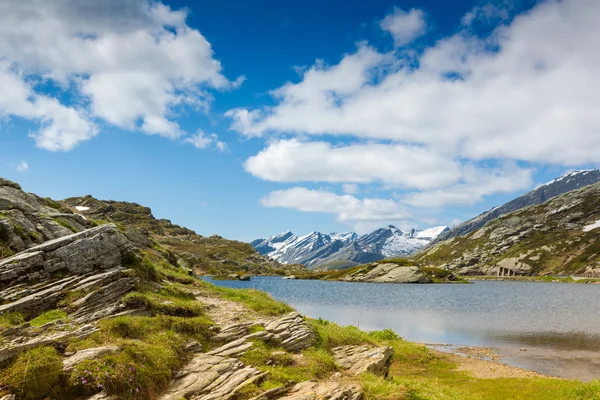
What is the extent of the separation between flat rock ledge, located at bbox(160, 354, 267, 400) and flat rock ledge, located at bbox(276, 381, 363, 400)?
6.23 feet

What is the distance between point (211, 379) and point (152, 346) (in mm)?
3360

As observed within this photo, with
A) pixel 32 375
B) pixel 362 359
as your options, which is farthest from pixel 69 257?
pixel 362 359

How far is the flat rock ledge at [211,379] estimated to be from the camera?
50.9 feet

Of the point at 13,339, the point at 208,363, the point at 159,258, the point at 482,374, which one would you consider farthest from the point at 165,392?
the point at 159,258

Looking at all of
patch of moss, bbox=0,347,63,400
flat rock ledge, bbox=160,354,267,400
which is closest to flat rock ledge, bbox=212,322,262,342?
flat rock ledge, bbox=160,354,267,400

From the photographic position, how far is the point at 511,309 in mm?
84062

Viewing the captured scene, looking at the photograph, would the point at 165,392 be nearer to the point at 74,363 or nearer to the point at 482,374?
the point at 74,363

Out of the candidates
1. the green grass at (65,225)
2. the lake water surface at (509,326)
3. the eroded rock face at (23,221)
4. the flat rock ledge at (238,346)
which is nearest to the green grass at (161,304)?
the flat rock ledge at (238,346)

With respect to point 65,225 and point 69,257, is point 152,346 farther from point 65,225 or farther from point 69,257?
point 65,225

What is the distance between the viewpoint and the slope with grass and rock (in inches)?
574

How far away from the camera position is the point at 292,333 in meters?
24.9

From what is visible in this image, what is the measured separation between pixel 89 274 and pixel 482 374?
34783 millimetres

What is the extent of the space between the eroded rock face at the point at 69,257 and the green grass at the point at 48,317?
396 centimetres

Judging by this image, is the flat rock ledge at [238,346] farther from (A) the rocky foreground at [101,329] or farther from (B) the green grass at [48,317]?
(B) the green grass at [48,317]
